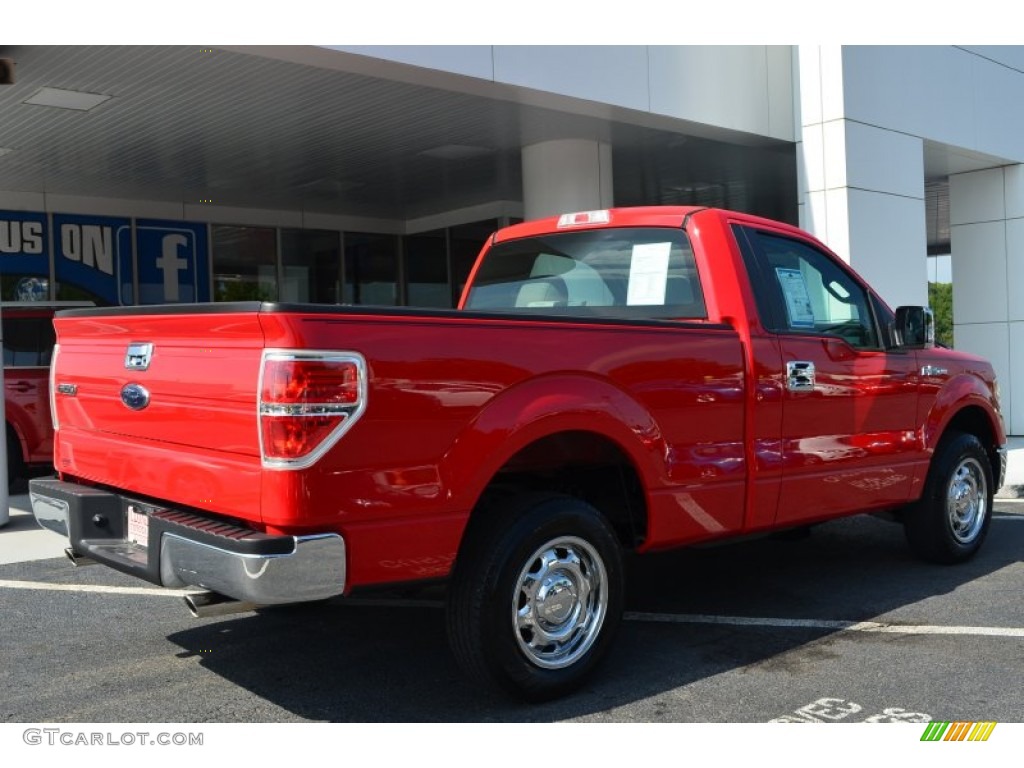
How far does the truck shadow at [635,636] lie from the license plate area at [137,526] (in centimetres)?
77

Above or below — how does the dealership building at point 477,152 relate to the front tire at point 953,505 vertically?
above

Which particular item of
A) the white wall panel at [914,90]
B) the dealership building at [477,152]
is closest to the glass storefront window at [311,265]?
the dealership building at [477,152]

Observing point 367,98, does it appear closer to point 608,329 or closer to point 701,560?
point 701,560

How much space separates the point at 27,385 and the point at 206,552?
7.62 m

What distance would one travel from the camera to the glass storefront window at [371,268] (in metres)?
19.0

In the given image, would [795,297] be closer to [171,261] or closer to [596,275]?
[596,275]

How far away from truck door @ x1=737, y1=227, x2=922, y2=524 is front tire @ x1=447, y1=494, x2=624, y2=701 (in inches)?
49.7

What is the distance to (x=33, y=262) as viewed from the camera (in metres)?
15.7

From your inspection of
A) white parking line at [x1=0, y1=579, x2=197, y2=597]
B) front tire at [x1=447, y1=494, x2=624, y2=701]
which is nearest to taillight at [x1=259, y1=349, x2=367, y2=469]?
front tire at [x1=447, y1=494, x2=624, y2=701]

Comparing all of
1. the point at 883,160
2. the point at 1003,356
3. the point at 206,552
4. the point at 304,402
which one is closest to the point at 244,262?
the point at 883,160

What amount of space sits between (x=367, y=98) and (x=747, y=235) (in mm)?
6650

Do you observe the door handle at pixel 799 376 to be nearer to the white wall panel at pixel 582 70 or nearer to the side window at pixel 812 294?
the side window at pixel 812 294

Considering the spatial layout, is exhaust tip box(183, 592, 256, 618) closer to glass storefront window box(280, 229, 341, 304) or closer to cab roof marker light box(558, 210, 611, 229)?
cab roof marker light box(558, 210, 611, 229)

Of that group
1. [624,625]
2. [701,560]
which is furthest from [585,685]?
[701,560]
